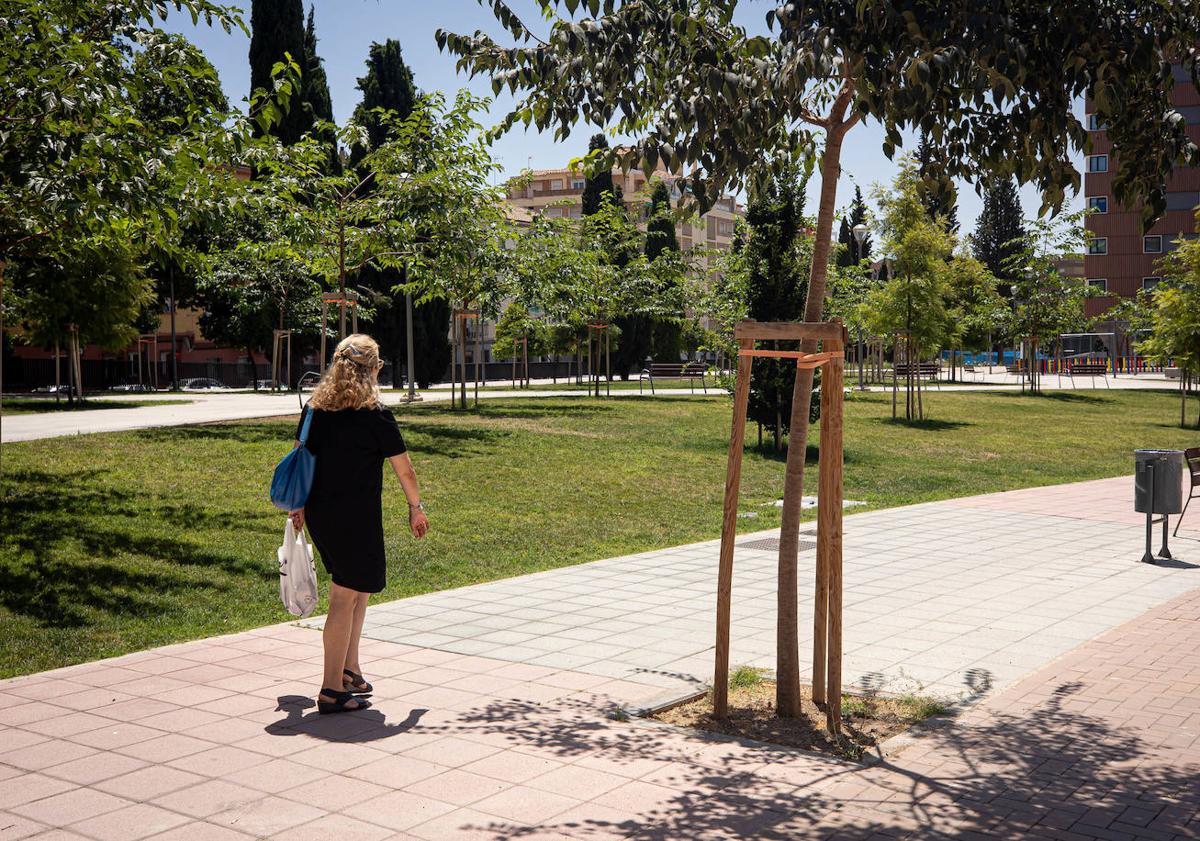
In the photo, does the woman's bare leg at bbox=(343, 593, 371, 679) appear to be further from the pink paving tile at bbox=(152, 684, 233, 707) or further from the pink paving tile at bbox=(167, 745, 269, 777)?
the pink paving tile at bbox=(167, 745, 269, 777)

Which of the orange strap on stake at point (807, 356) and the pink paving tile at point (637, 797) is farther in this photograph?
the orange strap on stake at point (807, 356)

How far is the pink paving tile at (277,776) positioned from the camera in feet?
15.6

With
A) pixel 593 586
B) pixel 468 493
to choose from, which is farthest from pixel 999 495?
pixel 593 586

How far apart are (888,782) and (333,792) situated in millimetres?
2251

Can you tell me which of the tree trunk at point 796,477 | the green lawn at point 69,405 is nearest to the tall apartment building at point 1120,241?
the green lawn at point 69,405

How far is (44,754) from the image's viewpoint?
511cm

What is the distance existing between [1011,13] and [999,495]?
1228 centimetres

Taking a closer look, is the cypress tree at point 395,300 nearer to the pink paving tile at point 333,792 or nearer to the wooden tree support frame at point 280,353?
the wooden tree support frame at point 280,353

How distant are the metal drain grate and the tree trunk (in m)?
5.44

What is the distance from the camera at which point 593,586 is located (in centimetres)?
948

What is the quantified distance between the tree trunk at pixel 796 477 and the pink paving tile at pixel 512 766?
136 centimetres

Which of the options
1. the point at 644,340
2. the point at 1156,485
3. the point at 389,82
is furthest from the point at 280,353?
the point at 1156,485

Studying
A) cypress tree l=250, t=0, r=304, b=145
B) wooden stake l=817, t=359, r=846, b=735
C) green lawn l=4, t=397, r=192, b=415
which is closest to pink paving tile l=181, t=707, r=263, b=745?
wooden stake l=817, t=359, r=846, b=735

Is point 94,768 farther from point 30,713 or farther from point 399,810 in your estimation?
point 399,810
